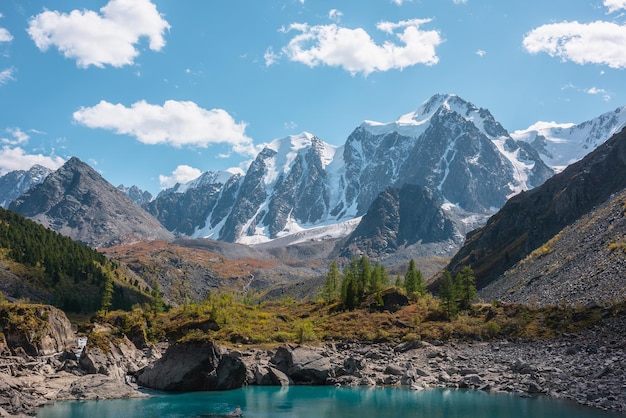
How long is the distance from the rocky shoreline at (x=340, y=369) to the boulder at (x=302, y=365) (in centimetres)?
16

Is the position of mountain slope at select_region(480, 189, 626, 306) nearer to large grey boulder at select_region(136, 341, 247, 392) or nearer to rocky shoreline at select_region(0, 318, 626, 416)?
rocky shoreline at select_region(0, 318, 626, 416)

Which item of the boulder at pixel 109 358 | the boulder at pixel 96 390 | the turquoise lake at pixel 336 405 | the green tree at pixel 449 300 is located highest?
the green tree at pixel 449 300

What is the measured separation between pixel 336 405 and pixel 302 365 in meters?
17.8

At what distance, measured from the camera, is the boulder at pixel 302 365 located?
267 ft

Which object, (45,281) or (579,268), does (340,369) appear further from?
(45,281)

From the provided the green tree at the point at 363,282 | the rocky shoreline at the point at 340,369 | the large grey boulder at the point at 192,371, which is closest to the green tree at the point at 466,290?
the green tree at the point at 363,282

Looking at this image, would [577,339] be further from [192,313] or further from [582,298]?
[192,313]

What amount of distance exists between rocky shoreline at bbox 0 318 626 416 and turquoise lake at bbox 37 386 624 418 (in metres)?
2.39

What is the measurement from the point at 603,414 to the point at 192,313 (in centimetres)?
10207

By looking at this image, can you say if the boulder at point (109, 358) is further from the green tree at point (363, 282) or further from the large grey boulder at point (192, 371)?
the green tree at point (363, 282)

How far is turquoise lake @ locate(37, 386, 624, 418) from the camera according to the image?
2208 inches

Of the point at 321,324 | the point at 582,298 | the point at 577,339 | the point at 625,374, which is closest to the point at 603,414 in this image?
the point at 625,374

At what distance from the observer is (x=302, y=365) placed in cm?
8238

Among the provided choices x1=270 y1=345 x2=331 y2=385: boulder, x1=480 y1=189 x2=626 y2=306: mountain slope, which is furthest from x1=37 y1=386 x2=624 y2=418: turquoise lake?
x1=480 y1=189 x2=626 y2=306: mountain slope
